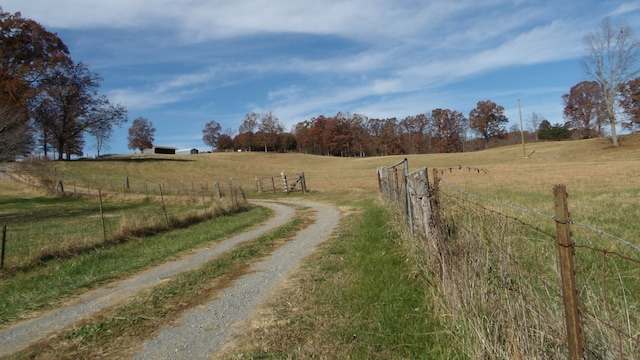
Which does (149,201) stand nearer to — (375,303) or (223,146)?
(375,303)

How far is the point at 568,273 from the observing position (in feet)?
8.51

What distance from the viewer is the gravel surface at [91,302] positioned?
5461 mm

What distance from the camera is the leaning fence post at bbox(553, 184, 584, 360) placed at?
2576 mm

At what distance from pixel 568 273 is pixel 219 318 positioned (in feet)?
14.6

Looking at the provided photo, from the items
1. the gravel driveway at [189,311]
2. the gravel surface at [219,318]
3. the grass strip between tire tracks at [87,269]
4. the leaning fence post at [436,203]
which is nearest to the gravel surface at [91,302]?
the gravel driveway at [189,311]

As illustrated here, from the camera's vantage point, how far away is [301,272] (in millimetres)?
7969

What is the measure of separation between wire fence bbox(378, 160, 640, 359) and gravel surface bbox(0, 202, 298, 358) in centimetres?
320

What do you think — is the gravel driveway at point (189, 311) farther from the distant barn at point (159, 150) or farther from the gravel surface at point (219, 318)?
the distant barn at point (159, 150)

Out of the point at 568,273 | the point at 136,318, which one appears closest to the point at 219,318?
the point at 136,318

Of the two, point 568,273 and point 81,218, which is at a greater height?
point 568,273

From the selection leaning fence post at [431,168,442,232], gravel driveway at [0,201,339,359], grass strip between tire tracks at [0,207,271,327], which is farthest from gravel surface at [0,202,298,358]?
leaning fence post at [431,168,442,232]

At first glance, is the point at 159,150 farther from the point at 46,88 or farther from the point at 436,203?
the point at 436,203

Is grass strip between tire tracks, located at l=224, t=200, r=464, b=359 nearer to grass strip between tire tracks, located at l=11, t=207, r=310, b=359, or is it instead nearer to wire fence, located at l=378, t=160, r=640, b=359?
wire fence, located at l=378, t=160, r=640, b=359

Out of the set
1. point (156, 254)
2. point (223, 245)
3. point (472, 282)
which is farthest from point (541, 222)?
point (156, 254)
